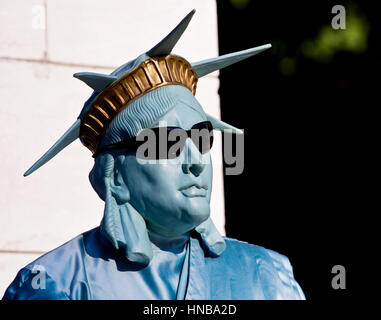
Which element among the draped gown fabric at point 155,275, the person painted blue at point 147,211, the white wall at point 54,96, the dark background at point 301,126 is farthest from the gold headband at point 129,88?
the dark background at point 301,126

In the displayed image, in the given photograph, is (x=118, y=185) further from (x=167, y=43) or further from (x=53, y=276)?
(x=167, y=43)

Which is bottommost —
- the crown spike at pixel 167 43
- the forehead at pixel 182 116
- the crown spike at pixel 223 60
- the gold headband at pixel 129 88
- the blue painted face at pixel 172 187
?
the blue painted face at pixel 172 187

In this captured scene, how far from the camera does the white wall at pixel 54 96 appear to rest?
7.57m

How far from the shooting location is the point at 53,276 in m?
6.09

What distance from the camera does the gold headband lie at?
6199 mm

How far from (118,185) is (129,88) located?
0.38 metres

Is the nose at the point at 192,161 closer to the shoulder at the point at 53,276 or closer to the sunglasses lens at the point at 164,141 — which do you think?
the sunglasses lens at the point at 164,141

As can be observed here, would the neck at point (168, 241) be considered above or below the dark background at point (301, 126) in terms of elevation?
below

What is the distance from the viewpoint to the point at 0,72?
7.69m

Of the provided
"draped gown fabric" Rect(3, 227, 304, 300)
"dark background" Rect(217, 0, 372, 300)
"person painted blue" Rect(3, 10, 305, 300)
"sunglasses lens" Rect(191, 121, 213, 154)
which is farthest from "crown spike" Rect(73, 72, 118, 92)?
"dark background" Rect(217, 0, 372, 300)

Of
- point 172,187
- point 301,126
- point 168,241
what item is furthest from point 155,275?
point 301,126

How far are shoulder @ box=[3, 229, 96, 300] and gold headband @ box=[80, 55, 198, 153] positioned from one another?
17.9 inches
